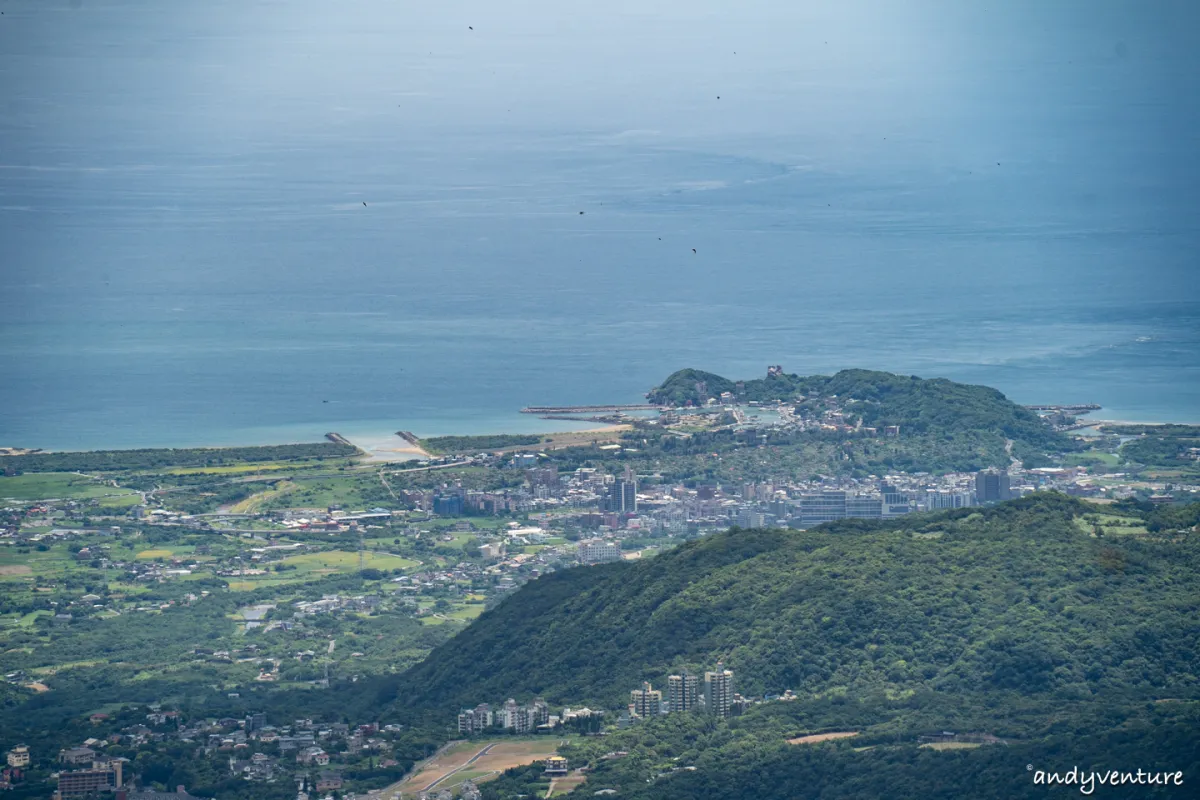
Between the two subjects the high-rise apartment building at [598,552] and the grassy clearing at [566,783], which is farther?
the high-rise apartment building at [598,552]

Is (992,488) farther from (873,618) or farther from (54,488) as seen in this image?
(54,488)

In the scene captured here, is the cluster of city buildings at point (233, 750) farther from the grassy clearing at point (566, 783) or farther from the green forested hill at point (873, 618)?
the green forested hill at point (873, 618)

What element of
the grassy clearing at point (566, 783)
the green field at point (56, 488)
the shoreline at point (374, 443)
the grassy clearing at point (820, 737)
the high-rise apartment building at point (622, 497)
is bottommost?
the grassy clearing at point (566, 783)

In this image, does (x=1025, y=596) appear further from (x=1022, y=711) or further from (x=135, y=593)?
(x=135, y=593)

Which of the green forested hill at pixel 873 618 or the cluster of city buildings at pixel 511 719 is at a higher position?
the green forested hill at pixel 873 618

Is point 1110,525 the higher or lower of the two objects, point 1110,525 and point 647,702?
the higher

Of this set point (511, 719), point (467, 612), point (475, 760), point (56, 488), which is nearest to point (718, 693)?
point (511, 719)

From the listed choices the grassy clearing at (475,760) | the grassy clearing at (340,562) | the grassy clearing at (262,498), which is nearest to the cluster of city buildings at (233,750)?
the grassy clearing at (475,760)

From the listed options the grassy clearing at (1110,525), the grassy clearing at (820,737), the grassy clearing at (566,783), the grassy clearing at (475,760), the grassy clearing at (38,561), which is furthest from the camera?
the grassy clearing at (38,561)
